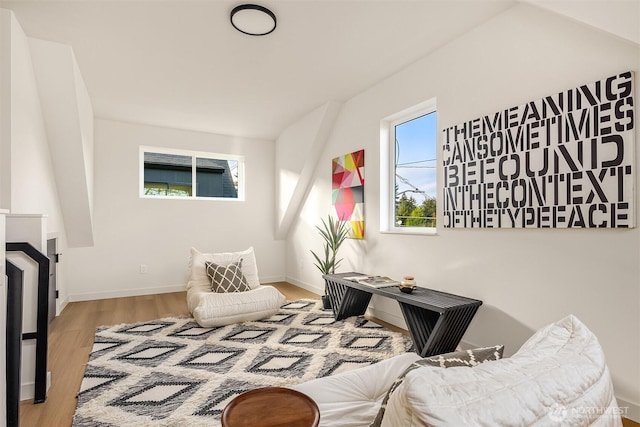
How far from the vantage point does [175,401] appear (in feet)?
6.60

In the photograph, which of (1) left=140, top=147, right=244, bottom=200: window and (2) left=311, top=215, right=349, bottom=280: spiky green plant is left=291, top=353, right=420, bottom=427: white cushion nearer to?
(2) left=311, top=215, right=349, bottom=280: spiky green plant

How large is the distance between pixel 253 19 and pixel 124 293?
13.6 feet

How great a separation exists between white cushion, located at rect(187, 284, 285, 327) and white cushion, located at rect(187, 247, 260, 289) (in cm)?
20

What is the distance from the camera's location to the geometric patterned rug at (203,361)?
→ 1.93 meters

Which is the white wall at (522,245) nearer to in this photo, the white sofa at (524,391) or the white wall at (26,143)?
the white sofa at (524,391)

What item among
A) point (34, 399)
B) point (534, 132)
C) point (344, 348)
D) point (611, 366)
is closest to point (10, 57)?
point (34, 399)

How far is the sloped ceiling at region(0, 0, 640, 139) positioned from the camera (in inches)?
93.6

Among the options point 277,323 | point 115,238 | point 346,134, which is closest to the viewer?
point 277,323

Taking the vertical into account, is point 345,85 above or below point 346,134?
above

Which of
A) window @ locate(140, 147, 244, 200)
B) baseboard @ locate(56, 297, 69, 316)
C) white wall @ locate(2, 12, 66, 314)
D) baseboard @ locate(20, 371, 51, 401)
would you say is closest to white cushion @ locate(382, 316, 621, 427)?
baseboard @ locate(20, 371, 51, 401)

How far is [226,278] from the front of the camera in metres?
3.73

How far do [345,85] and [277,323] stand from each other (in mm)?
2682

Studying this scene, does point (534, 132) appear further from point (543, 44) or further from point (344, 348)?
point (344, 348)

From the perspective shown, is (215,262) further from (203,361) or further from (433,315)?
(433,315)
